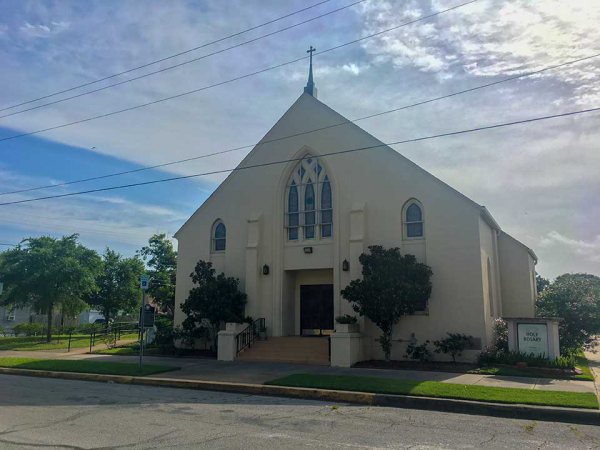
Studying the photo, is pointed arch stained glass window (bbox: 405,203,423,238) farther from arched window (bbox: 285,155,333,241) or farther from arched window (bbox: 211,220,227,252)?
arched window (bbox: 211,220,227,252)

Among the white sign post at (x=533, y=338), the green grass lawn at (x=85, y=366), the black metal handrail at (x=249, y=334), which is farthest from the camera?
the black metal handrail at (x=249, y=334)

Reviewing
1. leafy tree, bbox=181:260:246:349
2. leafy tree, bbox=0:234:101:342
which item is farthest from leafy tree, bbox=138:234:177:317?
→ leafy tree, bbox=181:260:246:349

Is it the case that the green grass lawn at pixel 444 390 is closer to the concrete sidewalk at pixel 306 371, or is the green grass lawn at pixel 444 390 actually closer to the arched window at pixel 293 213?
the concrete sidewalk at pixel 306 371

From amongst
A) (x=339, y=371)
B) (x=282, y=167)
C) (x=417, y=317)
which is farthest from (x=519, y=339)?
(x=282, y=167)

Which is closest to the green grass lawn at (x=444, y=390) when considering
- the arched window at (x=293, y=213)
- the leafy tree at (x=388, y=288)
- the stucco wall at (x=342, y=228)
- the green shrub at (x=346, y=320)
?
the leafy tree at (x=388, y=288)

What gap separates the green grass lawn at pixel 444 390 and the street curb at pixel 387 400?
11.9 inches

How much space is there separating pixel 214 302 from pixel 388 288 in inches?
279

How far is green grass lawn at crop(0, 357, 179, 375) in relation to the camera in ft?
50.2

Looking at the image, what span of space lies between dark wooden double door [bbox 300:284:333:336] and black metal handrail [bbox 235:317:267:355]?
1765 millimetres

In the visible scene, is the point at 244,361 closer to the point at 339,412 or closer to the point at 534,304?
the point at 339,412

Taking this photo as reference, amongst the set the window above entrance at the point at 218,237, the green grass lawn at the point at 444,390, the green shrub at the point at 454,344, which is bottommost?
the green grass lawn at the point at 444,390

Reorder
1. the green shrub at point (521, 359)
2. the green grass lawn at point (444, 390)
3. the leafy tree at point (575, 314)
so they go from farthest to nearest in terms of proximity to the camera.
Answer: the leafy tree at point (575, 314) → the green shrub at point (521, 359) → the green grass lawn at point (444, 390)

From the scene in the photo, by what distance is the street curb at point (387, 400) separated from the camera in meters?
9.14

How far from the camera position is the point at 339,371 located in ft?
50.5
